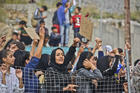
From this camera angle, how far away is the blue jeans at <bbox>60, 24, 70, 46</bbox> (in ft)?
40.2

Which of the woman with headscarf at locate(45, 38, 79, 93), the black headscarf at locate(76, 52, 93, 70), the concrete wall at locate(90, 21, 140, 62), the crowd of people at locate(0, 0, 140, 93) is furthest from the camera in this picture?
the concrete wall at locate(90, 21, 140, 62)

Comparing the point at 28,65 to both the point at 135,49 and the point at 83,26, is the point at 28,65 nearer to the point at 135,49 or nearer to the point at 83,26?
the point at 83,26

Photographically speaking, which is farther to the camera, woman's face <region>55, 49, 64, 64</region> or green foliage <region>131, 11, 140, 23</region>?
green foliage <region>131, 11, 140, 23</region>

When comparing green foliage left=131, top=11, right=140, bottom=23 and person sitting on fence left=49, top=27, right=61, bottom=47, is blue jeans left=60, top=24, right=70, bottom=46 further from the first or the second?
green foliage left=131, top=11, right=140, bottom=23

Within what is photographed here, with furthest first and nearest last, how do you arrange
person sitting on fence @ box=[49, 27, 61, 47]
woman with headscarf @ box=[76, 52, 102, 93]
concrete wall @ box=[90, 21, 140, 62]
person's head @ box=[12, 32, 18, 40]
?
1. concrete wall @ box=[90, 21, 140, 62]
2. person sitting on fence @ box=[49, 27, 61, 47]
3. person's head @ box=[12, 32, 18, 40]
4. woman with headscarf @ box=[76, 52, 102, 93]

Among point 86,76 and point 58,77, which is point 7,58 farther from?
point 86,76

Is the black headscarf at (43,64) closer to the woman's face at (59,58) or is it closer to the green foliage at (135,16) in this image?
the woman's face at (59,58)

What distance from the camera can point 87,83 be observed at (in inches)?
266

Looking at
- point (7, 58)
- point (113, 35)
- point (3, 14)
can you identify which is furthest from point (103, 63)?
point (3, 14)

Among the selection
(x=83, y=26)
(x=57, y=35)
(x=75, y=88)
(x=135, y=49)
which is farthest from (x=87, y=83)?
(x=57, y=35)

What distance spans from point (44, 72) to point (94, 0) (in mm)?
8814

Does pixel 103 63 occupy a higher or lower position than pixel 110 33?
lower

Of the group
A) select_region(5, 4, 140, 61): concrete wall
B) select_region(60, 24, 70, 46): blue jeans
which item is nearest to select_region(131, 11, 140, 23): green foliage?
select_region(5, 4, 140, 61): concrete wall

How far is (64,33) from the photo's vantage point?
41.6 ft
